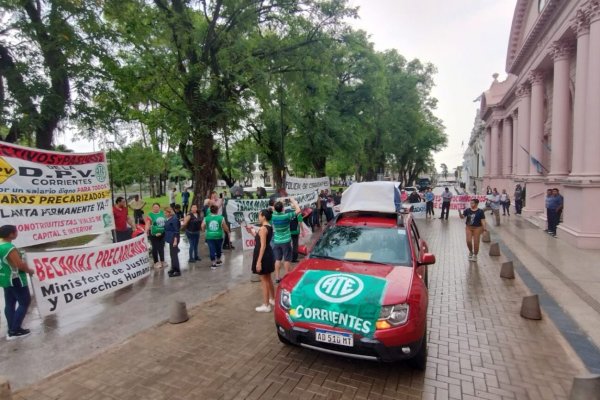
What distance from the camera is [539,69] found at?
18.8 m

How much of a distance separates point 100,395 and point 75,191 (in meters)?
4.75

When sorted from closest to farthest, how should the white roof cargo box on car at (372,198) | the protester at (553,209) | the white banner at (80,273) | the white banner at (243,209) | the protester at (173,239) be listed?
the white banner at (80,273), the white roof cargo box on car at (372,198), the protester at (173,239), the white banner at (243,209), the protester at (553,209)

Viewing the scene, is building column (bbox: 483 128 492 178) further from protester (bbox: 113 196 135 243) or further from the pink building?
protester (bbox: 113 196 135 243)

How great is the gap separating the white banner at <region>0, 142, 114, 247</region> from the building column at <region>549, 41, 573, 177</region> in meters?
17.2

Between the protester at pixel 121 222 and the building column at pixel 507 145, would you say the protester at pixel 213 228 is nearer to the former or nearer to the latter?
the protester at pixel 121 222

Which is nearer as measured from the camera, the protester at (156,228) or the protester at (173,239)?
the protester at (173,239)

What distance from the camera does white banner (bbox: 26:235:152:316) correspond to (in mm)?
5883

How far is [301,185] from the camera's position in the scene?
15.5 meters

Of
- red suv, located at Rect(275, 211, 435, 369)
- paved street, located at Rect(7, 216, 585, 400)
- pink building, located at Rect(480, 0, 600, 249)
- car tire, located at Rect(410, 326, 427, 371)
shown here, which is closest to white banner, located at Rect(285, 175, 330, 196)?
paved street, located at Rect(7, 216, 585, 400)

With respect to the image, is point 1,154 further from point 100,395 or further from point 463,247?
point 463,247

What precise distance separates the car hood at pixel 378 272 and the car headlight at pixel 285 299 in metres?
0.07

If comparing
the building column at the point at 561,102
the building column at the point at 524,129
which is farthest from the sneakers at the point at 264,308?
the building column at the point at 524,129

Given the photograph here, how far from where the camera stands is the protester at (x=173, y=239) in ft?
29.5

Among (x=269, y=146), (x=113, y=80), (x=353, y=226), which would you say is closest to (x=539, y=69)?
(x=269, y=146)
